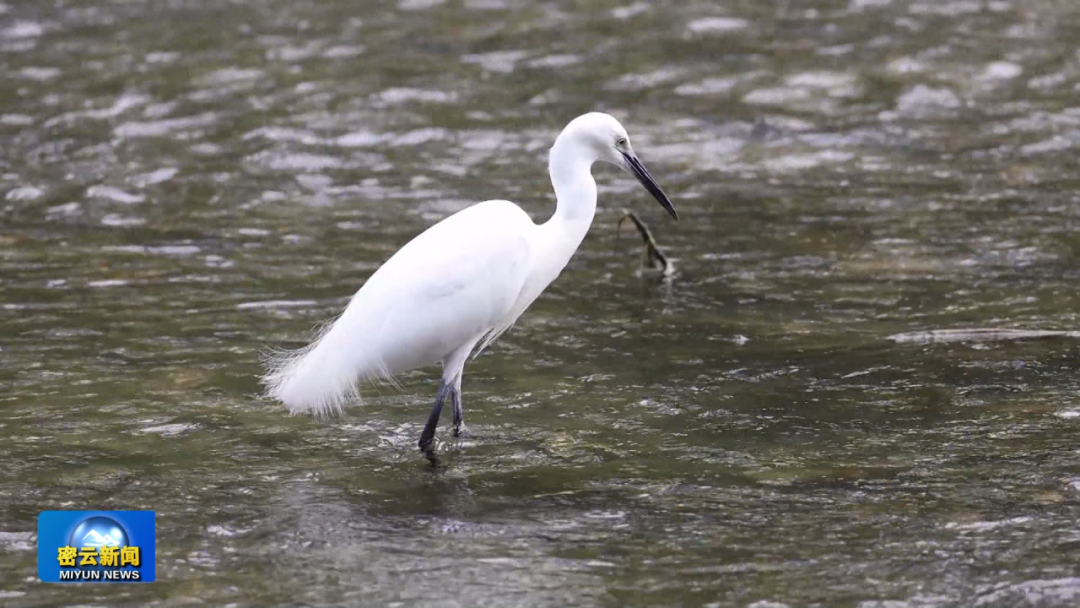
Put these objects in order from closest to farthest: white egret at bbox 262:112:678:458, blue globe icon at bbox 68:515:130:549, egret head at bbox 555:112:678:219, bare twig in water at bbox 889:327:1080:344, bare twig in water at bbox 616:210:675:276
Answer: blue globe icon at bbox 68:515:130:549
white egret at bbox 262:112:678:458
egret head at bbox 555:112:678:219
bare twig in water at bbox 889:327:1080:344
bare twig in water at bbox 616:210:675:276

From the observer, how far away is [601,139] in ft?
18.8

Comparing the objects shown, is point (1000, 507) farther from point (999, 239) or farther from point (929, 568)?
point (999, 239)

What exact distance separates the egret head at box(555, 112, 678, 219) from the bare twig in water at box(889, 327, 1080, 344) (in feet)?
5.94

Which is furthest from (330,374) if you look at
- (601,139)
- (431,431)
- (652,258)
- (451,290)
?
(652,258)

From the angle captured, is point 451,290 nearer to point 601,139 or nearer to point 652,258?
point 601,139

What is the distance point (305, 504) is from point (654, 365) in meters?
2.17

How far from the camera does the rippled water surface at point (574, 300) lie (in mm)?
4656

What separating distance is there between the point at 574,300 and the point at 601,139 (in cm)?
217

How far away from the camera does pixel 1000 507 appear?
484 cm

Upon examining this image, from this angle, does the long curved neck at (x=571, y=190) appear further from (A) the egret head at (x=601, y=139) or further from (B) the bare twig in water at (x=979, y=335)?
(B) the bare twig in water at (x=979, y=335)

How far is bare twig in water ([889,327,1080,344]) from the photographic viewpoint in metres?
6.67

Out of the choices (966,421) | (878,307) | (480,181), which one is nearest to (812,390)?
(966,421)

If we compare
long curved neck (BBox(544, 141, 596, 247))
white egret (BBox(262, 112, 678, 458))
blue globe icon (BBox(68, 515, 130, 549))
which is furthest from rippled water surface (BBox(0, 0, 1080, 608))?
long curved neck (BBox(544, 141, 596, 247))

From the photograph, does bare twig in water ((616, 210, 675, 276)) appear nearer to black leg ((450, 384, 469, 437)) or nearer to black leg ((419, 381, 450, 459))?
black leg ((450, 384, 469, 437))
